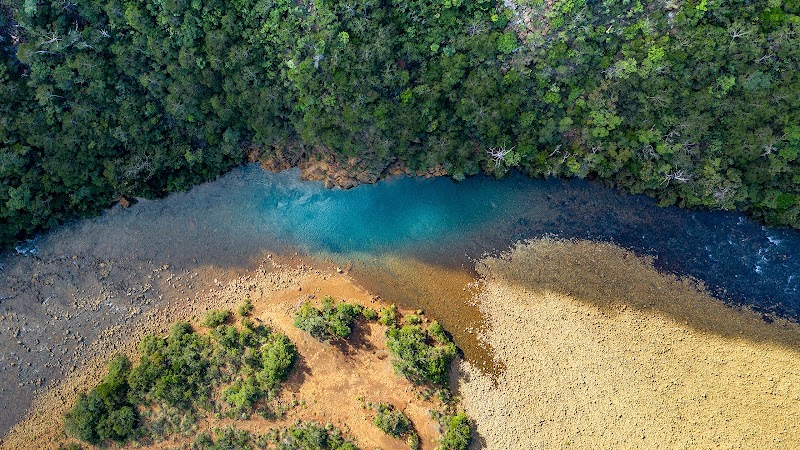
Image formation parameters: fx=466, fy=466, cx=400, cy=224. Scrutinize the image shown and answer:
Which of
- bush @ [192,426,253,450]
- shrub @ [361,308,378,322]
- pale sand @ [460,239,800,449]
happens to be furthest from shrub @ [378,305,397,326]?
bush @ [192,426,253,450]

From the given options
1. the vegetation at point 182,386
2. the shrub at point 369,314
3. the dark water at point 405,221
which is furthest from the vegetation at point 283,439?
the dark water at point 405,221

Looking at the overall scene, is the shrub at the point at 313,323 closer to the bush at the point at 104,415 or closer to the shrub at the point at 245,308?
the shrub at the point at 245,308

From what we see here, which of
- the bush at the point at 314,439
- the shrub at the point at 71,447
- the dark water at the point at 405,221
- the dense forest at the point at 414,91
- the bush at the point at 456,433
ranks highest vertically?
the dense forest at the point at 414,91

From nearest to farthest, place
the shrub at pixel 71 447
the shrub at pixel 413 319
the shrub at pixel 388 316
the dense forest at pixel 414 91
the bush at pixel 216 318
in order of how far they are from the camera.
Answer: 1. the dense forest at pixel 414 91
2. the shrub at pixel 71 447
3. the shrub at pixel 388 316
4. the bush at pixel 216 318
5. the shrub at pixel 413 319

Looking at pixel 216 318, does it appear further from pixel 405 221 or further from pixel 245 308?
pixel 405 221

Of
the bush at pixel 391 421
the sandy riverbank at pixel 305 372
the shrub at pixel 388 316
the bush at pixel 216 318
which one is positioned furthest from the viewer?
the bush at pixel 216 318

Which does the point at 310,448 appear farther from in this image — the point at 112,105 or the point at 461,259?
the point at 112,105

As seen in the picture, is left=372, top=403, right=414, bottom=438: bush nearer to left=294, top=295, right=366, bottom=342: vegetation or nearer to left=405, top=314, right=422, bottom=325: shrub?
left=294, top=295, right=366, bottom=342: vegetation

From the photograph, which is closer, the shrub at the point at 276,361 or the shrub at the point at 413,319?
the shrub at the point at 276,361
